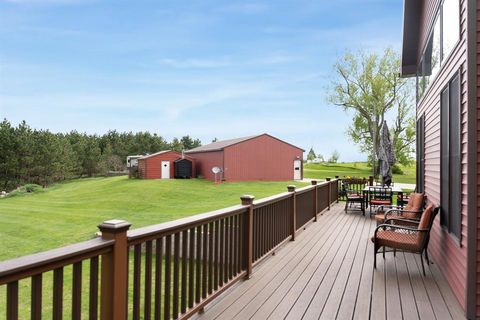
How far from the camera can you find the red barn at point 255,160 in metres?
28.6

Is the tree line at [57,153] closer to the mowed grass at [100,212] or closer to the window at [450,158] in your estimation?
the mowed grass at [100,212]

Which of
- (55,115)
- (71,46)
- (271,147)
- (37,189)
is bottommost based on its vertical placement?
(37,189)

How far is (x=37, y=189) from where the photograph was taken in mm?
31797

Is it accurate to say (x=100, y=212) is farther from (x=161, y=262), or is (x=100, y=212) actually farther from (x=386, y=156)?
(x=161, y=262)

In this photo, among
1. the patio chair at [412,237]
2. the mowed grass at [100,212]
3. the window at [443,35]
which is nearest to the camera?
the window at [443,35]

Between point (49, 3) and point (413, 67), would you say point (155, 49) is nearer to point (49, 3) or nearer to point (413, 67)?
point (49, 3)

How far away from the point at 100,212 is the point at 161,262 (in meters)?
15.7

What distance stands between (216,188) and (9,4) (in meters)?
21.5

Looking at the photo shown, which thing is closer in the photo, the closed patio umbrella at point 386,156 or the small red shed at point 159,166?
the closed patio umbrella at point 386,156

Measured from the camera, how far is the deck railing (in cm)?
168

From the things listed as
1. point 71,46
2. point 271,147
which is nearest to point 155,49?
point 71,46

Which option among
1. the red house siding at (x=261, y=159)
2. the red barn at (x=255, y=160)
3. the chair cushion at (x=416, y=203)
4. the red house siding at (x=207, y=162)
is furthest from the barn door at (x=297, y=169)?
the chair cushion at (x=416, y=203)

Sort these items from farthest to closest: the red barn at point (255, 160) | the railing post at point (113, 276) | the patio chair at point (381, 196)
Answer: the red barn at point (255, 160)
the patio chair at point (381, 196)
the railing post at point (113, 276)

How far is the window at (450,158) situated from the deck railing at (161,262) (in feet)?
7.10
